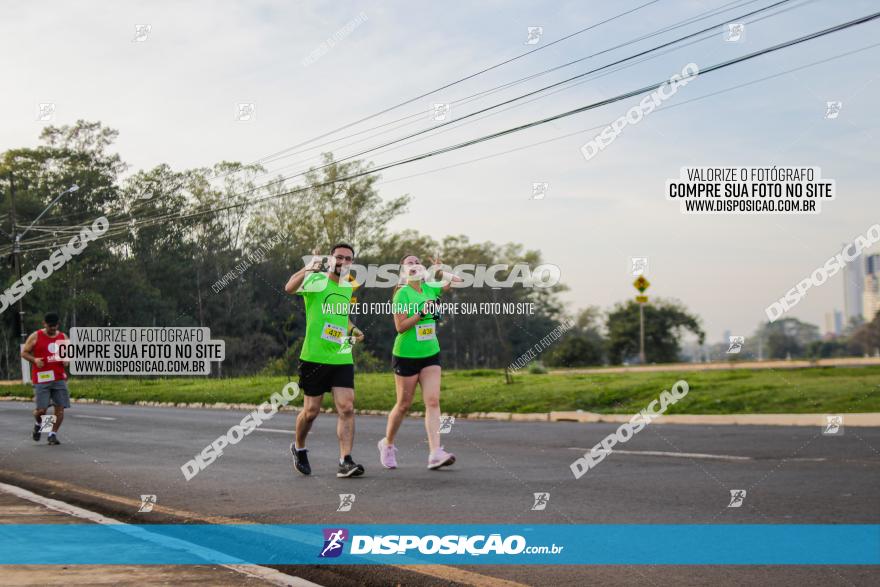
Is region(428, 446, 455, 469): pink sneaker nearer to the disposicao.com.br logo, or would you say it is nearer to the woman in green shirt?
the woman in green shirt

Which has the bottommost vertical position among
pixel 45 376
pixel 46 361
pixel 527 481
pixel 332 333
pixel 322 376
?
pixel 527 481

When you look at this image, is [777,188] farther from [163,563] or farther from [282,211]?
[282,211]

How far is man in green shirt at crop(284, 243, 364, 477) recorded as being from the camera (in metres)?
9.18

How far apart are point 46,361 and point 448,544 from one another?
10397 millimetres

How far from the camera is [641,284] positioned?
24.4 meters

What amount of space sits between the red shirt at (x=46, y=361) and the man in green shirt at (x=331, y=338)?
6.81m

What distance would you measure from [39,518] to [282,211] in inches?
2242

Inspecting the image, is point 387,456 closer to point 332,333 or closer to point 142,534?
point 332,333

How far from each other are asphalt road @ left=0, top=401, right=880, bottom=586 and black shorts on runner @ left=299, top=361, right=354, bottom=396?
0.90 metres

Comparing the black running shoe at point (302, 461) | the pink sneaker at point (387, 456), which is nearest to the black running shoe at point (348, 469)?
the black running shoe at point (302, 461)

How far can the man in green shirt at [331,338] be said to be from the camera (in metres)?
9.18

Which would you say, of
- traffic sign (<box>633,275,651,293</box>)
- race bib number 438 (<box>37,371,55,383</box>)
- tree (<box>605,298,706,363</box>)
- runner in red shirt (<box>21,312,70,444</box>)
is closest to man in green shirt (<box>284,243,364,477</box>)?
runner in red shirt (<box>21,312,70,444</box>)

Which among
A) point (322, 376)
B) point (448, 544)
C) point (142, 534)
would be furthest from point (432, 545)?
point (322, 376)

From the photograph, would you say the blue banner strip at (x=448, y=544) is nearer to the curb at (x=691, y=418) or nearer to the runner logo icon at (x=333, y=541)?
the runner logo icon at (x=333, y=541)
